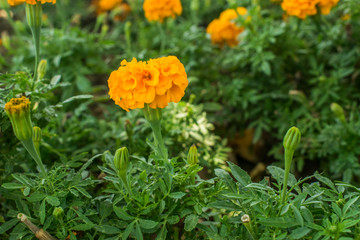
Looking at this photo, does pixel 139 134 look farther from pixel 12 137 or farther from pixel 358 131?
pixel 358 131

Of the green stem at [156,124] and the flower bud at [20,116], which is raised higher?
the flower bud at [20,116]

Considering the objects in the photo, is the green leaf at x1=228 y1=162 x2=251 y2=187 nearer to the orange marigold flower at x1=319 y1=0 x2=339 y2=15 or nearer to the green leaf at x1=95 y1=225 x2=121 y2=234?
the green leaf at x1=95 y1=225 x2=121 y2=234

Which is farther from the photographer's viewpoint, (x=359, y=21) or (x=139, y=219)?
(x=359, y=21)

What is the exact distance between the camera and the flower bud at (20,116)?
3.23 feet

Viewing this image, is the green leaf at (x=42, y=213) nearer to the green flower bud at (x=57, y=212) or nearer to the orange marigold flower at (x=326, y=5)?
the green flower bud at (x=57, y=212)

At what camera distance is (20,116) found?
39.3 inches

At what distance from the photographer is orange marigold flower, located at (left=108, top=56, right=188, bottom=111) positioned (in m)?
1.02

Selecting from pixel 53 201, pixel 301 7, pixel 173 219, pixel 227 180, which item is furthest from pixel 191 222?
pixel 301 7

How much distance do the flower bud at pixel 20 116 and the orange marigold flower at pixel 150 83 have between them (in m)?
0.22

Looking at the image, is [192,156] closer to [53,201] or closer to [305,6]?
[53,201]

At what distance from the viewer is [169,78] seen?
3.37 ft

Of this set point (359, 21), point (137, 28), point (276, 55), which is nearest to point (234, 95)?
point (276, 55)

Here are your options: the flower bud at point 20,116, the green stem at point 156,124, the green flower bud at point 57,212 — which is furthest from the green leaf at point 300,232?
the flower bud at point 20,116

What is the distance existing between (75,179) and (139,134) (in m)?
0.60
